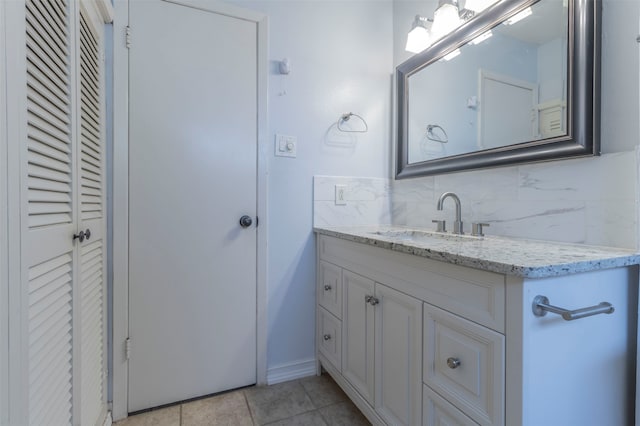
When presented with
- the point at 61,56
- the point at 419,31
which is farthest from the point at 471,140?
the point at 61,56

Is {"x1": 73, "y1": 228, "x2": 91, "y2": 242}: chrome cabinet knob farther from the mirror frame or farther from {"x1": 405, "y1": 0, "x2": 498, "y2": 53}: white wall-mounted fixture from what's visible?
{"x1": 405, "y1": 0, "x2": 498, "y2": 53}: white wall-mounted fixture

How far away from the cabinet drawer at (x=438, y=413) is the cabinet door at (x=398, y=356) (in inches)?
1.0

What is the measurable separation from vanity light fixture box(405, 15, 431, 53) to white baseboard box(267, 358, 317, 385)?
6.02ft

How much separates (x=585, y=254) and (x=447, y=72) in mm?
1113

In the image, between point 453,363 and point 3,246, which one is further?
point 453,363

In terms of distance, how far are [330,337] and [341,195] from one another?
2.57 ft

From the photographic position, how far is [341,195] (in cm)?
180

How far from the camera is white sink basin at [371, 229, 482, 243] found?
1344mm

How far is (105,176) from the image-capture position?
1345 millimetres

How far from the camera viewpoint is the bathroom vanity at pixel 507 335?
27.4 inches

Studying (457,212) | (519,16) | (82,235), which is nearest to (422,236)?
(457,212)

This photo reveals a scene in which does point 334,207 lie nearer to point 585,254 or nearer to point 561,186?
point 561,186

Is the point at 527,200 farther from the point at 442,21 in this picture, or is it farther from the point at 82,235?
the point at 82,235

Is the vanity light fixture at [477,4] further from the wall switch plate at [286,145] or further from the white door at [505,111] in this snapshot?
the wall switch plate at [286,145]
